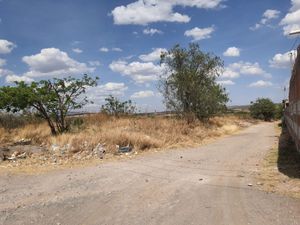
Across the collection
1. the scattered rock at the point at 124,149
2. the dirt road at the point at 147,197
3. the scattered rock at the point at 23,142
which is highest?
the scattered rock at the point at 23,142

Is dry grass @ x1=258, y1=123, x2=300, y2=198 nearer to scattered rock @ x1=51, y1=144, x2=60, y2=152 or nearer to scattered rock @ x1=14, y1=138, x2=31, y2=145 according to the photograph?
scattered rock @ x1=51, y1=144, x2=60, y2=152

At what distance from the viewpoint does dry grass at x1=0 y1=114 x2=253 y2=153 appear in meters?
15.2

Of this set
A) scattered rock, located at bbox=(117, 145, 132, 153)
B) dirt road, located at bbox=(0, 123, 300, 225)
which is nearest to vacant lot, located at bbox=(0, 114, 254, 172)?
scattered rock, located at bbox=(117, 145, 132, 153)

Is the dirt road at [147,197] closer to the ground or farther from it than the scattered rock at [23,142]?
closer to the ground

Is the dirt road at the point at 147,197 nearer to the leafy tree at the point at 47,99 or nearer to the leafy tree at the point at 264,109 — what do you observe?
the leafy tree at the point at 47,99

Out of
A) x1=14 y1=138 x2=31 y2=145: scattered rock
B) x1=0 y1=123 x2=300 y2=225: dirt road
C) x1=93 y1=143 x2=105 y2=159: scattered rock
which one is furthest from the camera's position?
x1=14 y1=138 x2=31 y2=145: scattered rock

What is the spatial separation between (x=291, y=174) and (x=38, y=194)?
623 cm

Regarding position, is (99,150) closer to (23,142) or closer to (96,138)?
(96,138)

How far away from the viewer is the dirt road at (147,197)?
6.16 m

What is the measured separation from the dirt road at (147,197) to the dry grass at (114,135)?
332cm

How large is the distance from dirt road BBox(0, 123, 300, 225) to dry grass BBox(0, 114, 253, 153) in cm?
332

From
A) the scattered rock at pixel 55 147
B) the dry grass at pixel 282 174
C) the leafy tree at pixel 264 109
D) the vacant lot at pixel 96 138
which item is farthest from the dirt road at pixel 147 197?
the leafy tree at pixel 264 109

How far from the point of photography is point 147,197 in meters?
7.58

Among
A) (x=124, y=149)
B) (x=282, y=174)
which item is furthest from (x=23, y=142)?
(x=282, y=174)
